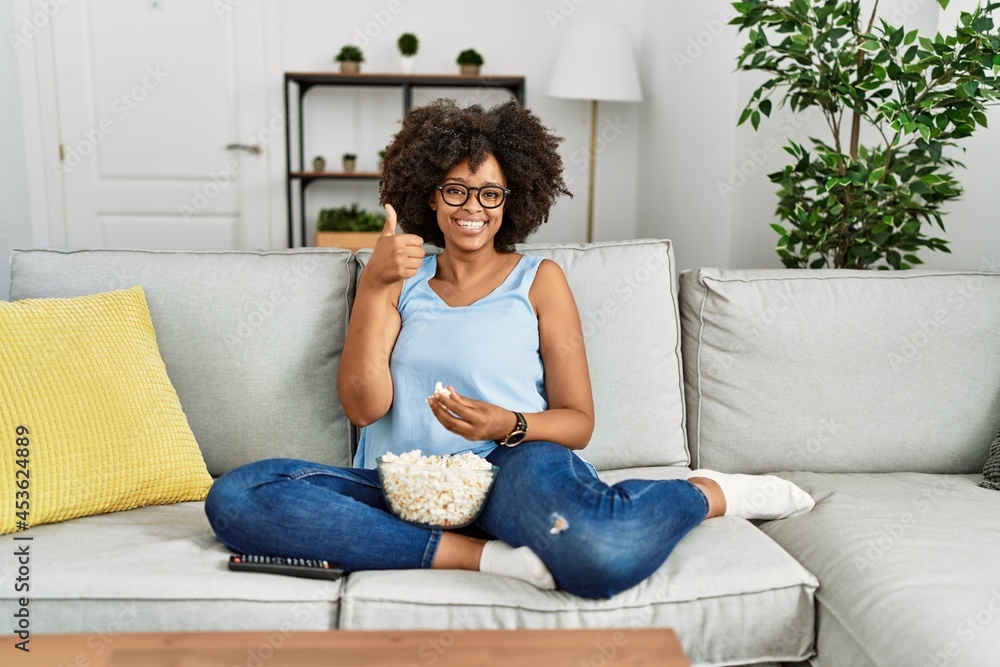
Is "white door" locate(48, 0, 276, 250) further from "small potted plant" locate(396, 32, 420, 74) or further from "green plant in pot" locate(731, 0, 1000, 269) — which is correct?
"green plant in pot" locate(731, 0, 1000, 269)

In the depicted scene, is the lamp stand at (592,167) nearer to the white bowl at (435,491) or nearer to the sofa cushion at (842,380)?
the sofa cushion at (842,380)

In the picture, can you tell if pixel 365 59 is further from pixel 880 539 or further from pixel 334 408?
pixel 880 539

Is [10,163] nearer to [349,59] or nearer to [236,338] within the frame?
[349,59]

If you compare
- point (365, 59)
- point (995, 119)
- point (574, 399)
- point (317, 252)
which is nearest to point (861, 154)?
point (995, 119)

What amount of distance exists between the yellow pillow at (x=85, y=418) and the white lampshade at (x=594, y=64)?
2.47 meters

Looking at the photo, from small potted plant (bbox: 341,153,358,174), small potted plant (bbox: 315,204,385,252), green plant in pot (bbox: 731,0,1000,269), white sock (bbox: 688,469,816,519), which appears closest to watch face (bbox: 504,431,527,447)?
white sock (bbox: 688,469,816,519)

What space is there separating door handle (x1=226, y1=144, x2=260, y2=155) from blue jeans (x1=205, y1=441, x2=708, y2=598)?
2871 millimetres

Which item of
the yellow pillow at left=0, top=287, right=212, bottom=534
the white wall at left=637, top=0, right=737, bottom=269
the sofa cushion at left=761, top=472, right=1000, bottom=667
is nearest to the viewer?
the sofa cushion at left=761, top=472, right=1000, bottom=667

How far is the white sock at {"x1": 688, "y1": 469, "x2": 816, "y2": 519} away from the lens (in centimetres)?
145

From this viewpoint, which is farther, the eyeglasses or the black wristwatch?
the eyeglasses

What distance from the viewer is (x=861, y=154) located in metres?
2.07

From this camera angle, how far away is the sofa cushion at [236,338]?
1600 millimetres

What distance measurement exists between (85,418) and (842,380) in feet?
4.53

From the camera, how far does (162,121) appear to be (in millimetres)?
3832
